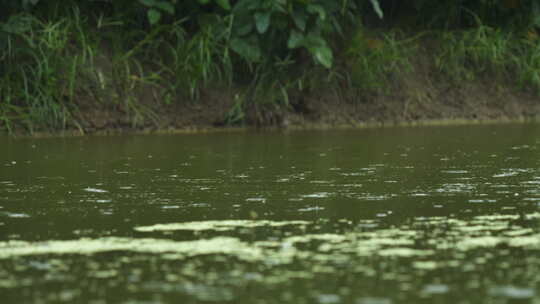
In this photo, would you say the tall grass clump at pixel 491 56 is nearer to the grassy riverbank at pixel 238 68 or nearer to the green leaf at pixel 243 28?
the grassy riverbank at pixel 238 68

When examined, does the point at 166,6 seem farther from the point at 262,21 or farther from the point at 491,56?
the point at 491,56

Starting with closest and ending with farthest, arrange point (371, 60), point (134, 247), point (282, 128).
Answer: point (134, 247)
point (282, 128)
point (371, 60)

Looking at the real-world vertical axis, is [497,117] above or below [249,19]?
below

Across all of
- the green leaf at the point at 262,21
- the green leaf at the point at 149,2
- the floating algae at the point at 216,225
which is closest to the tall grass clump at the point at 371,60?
the green leaf at the point at 262,21

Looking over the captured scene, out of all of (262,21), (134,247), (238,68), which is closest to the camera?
A: (134,247)

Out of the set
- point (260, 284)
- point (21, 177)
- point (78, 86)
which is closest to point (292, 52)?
point (78, 86)

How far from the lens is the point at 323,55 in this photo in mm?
9141

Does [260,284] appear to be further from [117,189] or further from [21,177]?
[21,177]

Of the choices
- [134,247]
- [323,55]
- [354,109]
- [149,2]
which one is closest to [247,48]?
[323,55]

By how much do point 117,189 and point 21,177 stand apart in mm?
761

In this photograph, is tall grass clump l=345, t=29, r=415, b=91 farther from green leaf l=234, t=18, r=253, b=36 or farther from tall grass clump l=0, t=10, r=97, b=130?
tall grass clump l=0, t=10, r=97, b=130

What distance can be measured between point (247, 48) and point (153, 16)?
72 centimetres

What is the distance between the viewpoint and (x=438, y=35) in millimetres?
10539

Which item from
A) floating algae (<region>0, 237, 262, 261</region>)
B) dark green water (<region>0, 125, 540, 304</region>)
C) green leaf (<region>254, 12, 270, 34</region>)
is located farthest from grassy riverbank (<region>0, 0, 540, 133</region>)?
floating algae (<region>0, 237, 262, 261</region>)
